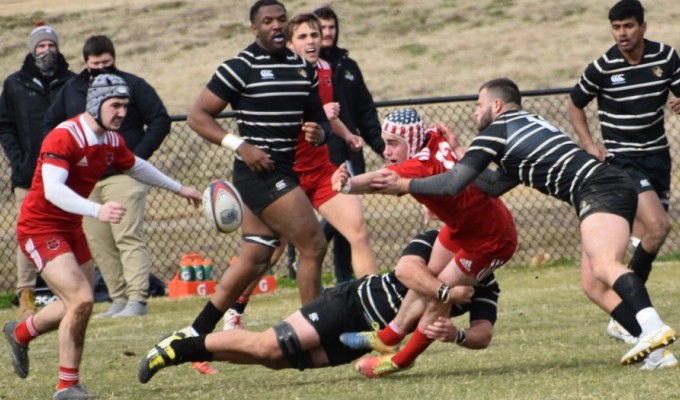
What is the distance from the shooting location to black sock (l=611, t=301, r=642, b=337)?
8.78 metres

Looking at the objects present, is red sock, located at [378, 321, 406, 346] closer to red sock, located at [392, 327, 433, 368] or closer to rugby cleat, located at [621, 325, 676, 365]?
red sock, located at [392, 327, 433, 368]

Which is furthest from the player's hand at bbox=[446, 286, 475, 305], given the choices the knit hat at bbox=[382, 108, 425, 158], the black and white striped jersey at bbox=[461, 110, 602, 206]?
the knit hat at bbox=[382, 108, 425, 158]

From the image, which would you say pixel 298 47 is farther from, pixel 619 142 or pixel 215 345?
pixel 215 345

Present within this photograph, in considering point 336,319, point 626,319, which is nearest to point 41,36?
point 336,319

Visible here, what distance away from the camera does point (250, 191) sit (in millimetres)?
9555

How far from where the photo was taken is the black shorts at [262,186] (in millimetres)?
9492

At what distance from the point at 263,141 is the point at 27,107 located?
460cm

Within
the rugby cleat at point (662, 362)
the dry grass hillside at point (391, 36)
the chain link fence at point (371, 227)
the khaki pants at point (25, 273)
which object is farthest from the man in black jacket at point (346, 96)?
the dry grass hillside at point (391, 36)

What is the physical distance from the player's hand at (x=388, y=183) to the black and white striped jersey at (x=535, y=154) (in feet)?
1.38

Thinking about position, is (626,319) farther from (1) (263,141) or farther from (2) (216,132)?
(2) (216,132)

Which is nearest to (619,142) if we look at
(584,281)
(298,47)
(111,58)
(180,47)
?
(584,281)

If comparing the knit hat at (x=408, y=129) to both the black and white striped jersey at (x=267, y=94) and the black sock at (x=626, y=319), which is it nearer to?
the black and white striped jersey at (x=267, y=94)

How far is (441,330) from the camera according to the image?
330 inches

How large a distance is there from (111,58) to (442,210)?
512 centimetres
